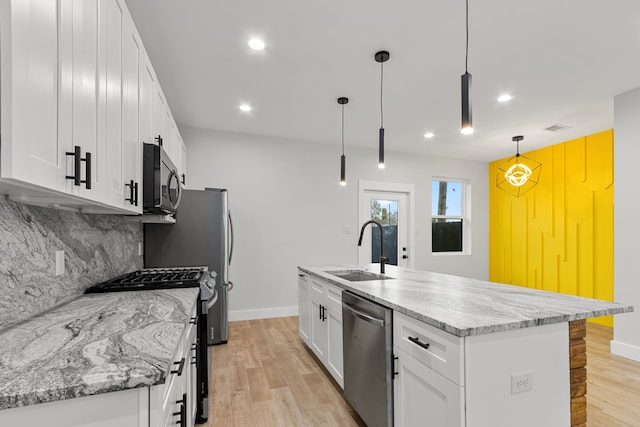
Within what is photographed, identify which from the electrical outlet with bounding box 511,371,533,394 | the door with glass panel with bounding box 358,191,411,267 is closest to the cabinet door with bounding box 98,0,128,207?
the electrical outlet with bounding box 511,371,533,394

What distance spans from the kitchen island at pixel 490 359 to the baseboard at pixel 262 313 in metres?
3.07

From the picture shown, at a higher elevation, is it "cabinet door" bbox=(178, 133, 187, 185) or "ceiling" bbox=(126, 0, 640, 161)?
"ceiling" bbox=(126, 0, 640, 161)

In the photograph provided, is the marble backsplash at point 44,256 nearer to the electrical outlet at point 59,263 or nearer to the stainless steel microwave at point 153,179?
the electrical outlet at point 59,263

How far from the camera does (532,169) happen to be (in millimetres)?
→ 5137

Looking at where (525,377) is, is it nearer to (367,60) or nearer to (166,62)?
(367,60)

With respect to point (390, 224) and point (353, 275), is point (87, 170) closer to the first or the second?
point (353, 275)

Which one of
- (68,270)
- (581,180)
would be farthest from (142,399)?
(581,180)

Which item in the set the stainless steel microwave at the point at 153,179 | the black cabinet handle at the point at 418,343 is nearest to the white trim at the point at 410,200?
the stainless steel microwave at the point at 153,179

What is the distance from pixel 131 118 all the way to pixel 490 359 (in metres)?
2.06

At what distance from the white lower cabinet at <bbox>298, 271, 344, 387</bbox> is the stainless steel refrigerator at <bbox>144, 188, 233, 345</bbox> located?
34.6 inches

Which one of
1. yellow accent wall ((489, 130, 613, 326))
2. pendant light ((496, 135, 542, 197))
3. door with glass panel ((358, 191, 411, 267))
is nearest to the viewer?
yellow accent wall ((489, 130, 613, 326))

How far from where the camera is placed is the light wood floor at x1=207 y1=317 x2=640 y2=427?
2.09m

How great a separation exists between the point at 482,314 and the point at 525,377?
290 mm

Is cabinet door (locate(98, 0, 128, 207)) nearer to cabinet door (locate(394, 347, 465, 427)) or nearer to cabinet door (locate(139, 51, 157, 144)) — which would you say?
cabinet door (locate(139, 51, 157, 144))
